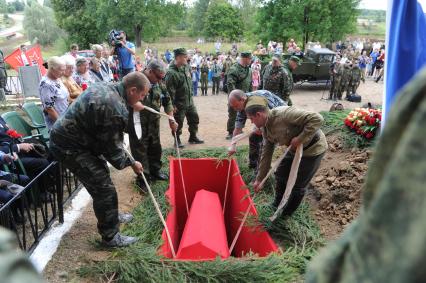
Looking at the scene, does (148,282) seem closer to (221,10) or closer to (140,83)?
(140,83)

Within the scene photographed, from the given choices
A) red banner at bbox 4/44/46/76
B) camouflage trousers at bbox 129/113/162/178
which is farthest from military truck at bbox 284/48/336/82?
camouflage trousers at bbox 129/113/162/178

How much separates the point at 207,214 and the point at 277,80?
147 inches

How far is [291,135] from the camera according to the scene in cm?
379

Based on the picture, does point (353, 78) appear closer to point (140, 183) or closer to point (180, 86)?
point (180, 86)

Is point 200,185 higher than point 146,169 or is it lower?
lower

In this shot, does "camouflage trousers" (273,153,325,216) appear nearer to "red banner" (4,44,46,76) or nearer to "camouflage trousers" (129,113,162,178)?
"camouflage trousers" (129,113,162,178)

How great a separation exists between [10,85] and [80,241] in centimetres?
1302

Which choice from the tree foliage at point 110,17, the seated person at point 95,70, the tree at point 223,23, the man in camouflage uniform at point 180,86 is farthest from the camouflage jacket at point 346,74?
the tree at point 223,23

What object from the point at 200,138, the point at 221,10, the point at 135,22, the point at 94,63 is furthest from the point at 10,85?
the point at 221,10

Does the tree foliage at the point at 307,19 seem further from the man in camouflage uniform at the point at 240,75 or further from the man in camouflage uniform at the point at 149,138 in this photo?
the man in camouflage uniform at the point at 149,138

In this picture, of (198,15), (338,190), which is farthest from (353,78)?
(198,15)

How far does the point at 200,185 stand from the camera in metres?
6.13

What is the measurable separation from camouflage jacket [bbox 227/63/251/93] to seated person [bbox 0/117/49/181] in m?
4.21

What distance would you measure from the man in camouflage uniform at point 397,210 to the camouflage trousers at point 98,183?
3147 mm
